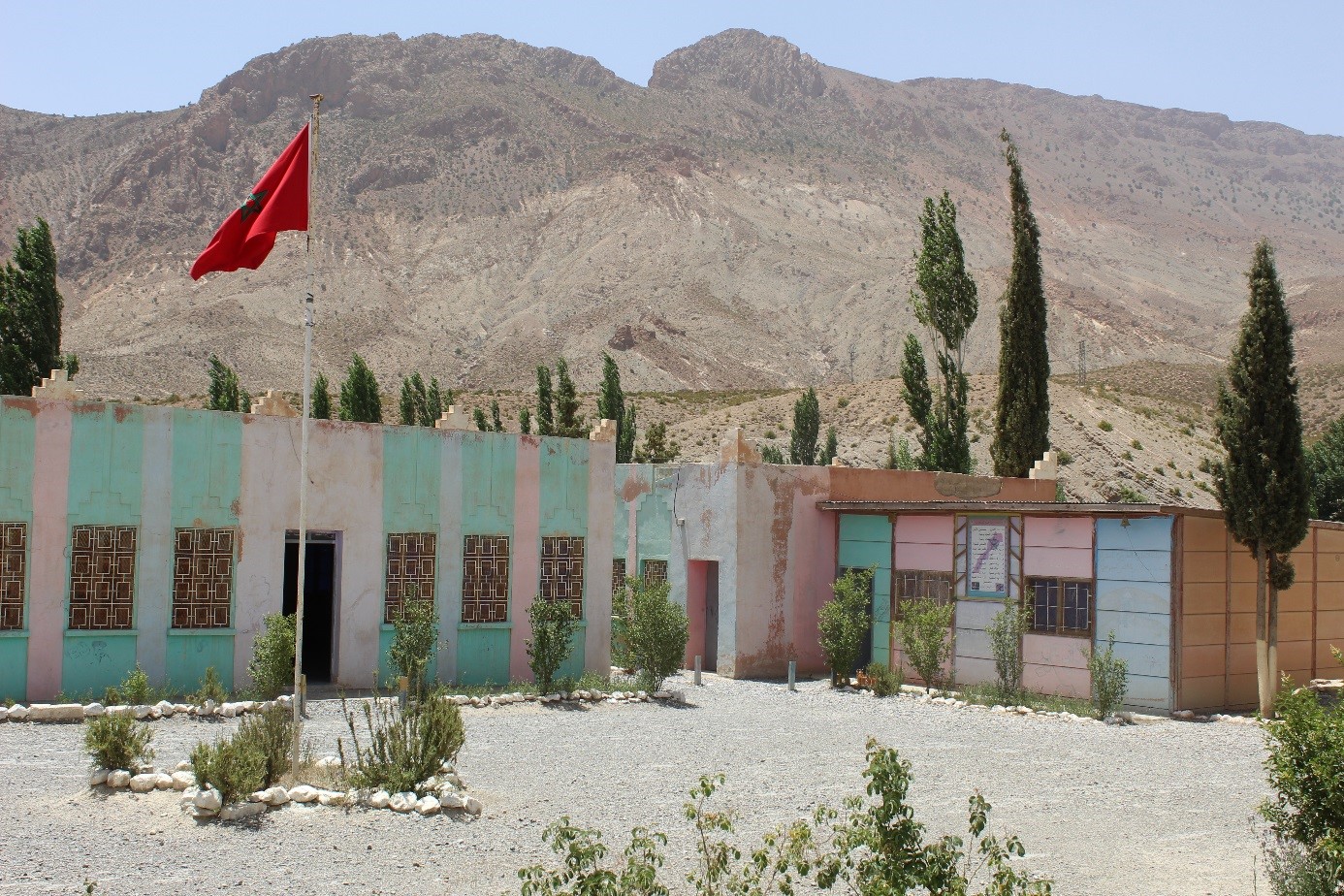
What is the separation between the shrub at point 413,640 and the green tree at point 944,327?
62.7 feet

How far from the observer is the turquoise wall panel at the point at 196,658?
17.7 m

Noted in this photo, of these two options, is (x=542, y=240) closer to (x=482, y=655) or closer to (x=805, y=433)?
(x=805, y=433)

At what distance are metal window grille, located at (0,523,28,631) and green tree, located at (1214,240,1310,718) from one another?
17151 mm

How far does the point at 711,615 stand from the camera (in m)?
25.4

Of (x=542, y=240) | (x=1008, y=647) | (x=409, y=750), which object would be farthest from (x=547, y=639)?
(x=542, y=240)

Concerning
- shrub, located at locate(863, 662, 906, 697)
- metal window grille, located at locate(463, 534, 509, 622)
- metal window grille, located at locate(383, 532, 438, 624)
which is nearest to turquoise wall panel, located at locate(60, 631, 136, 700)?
metal window grille, located at locate(383, 532, 438, 624)

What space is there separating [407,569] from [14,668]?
18.5ft

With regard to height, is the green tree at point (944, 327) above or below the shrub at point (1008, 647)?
above

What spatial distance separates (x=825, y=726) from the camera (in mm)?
17875

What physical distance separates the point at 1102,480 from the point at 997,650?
137ft

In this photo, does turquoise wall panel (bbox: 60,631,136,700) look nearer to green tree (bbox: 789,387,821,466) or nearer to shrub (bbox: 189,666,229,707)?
shrub (bbox: 189,666,229,707)

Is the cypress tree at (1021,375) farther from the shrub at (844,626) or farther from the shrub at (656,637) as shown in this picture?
the shrub at (656,637)

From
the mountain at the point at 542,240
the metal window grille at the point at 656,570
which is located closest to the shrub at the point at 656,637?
the metal window grille at the point at 656,570

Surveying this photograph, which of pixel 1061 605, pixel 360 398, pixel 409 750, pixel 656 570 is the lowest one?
pixel 409 750
